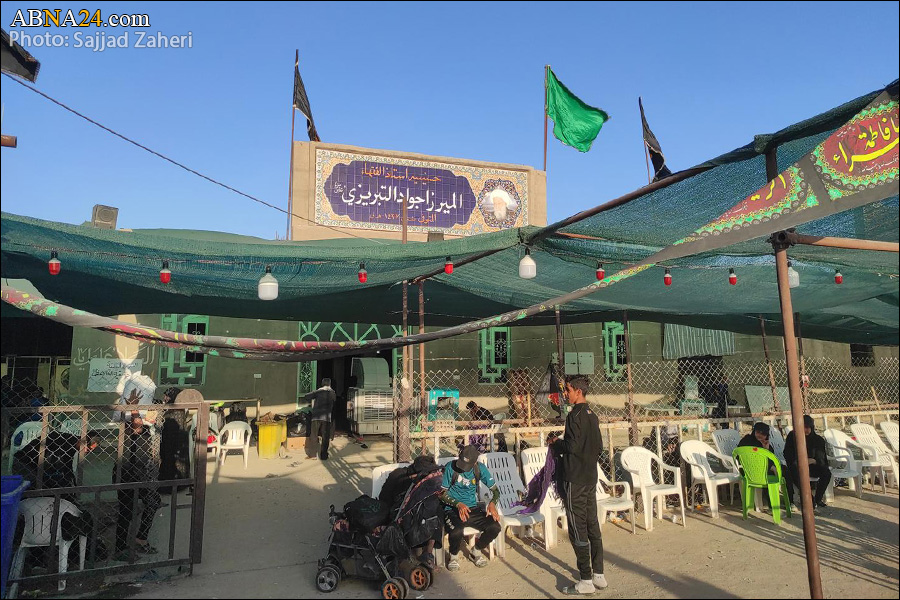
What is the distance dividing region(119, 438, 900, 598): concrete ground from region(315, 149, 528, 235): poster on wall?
423 inches

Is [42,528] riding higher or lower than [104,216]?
lower

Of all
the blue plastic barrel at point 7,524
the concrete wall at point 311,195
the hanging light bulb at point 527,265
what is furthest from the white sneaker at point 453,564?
the concrete wall at point 311,195

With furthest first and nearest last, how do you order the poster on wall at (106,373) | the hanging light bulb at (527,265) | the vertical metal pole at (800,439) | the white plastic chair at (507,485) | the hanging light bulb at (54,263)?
the poster on wall at (106,373)
the hanging light bulb at (527,265)
the white plastic chair at (507,485)
the hanging light bulb at (54,263)
the vertical metal pole at (800,439)

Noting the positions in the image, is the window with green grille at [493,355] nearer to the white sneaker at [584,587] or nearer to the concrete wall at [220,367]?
the concrete wall at [220,367]

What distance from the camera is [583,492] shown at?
4438 mm

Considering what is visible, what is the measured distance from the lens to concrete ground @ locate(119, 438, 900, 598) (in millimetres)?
4150

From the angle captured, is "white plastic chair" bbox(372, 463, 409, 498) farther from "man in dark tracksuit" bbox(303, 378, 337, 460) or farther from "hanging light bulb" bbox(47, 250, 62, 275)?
"man in dark tracksuit" bbox(303, 378, 337, 460)

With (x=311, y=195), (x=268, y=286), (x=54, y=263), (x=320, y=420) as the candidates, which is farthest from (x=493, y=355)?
(x=54, y=263)

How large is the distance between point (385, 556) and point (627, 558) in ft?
7.16

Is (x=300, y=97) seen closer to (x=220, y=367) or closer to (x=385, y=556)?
(x=220, y=367)

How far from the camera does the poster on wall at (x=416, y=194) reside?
1667 cm

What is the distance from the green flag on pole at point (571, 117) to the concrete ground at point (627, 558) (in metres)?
4.84

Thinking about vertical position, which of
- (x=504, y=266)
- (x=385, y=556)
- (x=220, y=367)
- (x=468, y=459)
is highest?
(x=504, y=266)

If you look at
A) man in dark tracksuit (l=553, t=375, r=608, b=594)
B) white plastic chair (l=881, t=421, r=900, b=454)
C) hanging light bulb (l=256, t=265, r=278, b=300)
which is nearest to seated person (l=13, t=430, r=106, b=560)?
hanging light bulb (l=256, t=265, r=278, b=300)
